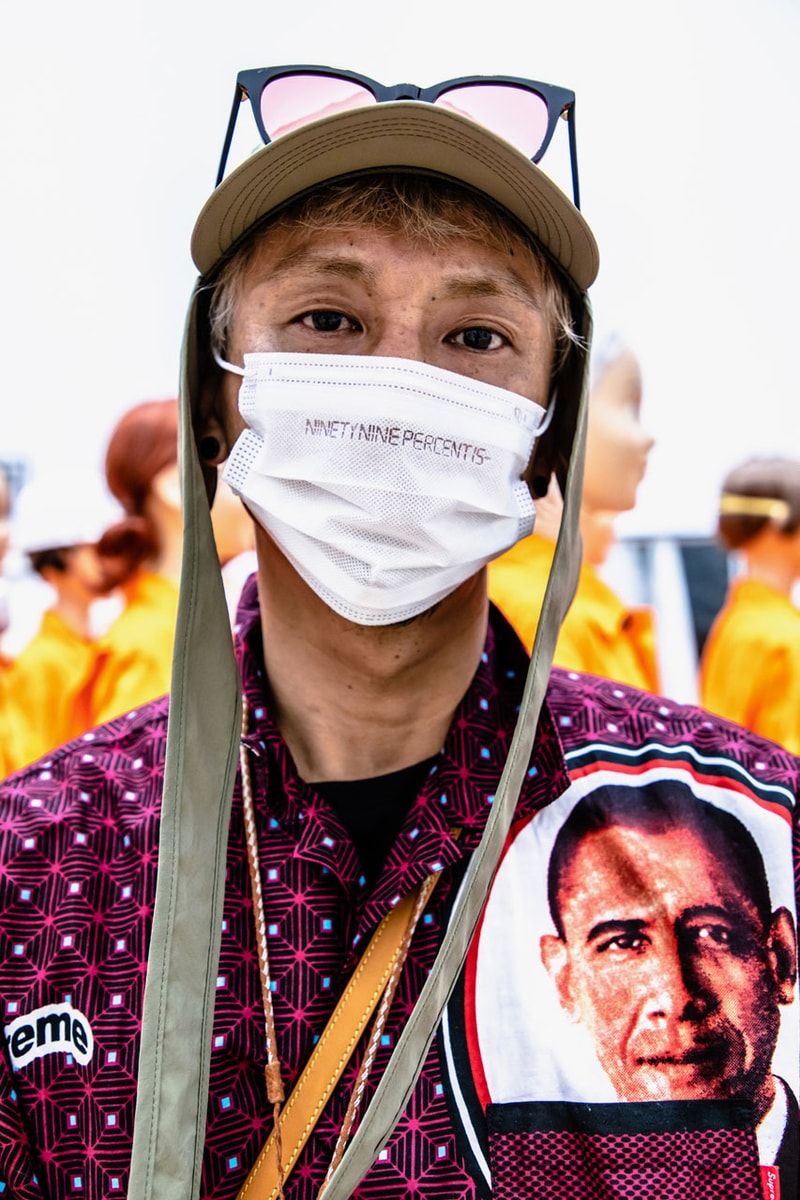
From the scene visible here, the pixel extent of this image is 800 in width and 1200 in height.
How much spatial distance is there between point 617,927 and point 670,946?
0.26 ft

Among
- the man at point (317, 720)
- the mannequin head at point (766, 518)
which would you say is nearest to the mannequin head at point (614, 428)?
the mannequin head at point (766, 518)

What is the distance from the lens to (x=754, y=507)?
193 inches

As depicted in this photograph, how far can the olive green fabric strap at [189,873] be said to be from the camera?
4.70 ft

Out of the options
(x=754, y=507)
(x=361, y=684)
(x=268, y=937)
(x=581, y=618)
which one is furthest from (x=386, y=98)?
(x=754, y=507)

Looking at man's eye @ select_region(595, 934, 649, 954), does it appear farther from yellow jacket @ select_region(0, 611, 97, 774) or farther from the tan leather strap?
yellow jacket @ select_region(0, 611, 97, 774)

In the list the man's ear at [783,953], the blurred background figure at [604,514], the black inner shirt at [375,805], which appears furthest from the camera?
the blurred background figure at [604,514]

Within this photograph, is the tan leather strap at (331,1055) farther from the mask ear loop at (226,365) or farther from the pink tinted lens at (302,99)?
the pink tinted lens at (302,99)

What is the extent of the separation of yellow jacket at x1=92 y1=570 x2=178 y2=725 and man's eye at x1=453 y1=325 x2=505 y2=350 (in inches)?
80.5

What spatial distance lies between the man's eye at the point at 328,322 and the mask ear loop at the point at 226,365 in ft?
0.43

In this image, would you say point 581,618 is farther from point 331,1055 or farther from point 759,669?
point 331,1055

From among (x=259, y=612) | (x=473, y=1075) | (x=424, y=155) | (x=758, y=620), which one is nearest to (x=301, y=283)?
(x=424, y=155)

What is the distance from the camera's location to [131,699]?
378 cm

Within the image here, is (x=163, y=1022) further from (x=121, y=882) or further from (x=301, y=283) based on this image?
(x=301, y=283)

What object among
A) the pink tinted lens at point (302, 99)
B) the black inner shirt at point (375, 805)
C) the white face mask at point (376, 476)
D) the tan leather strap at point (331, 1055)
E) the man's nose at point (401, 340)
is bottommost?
the tan leather strap at point (331, 1055)
